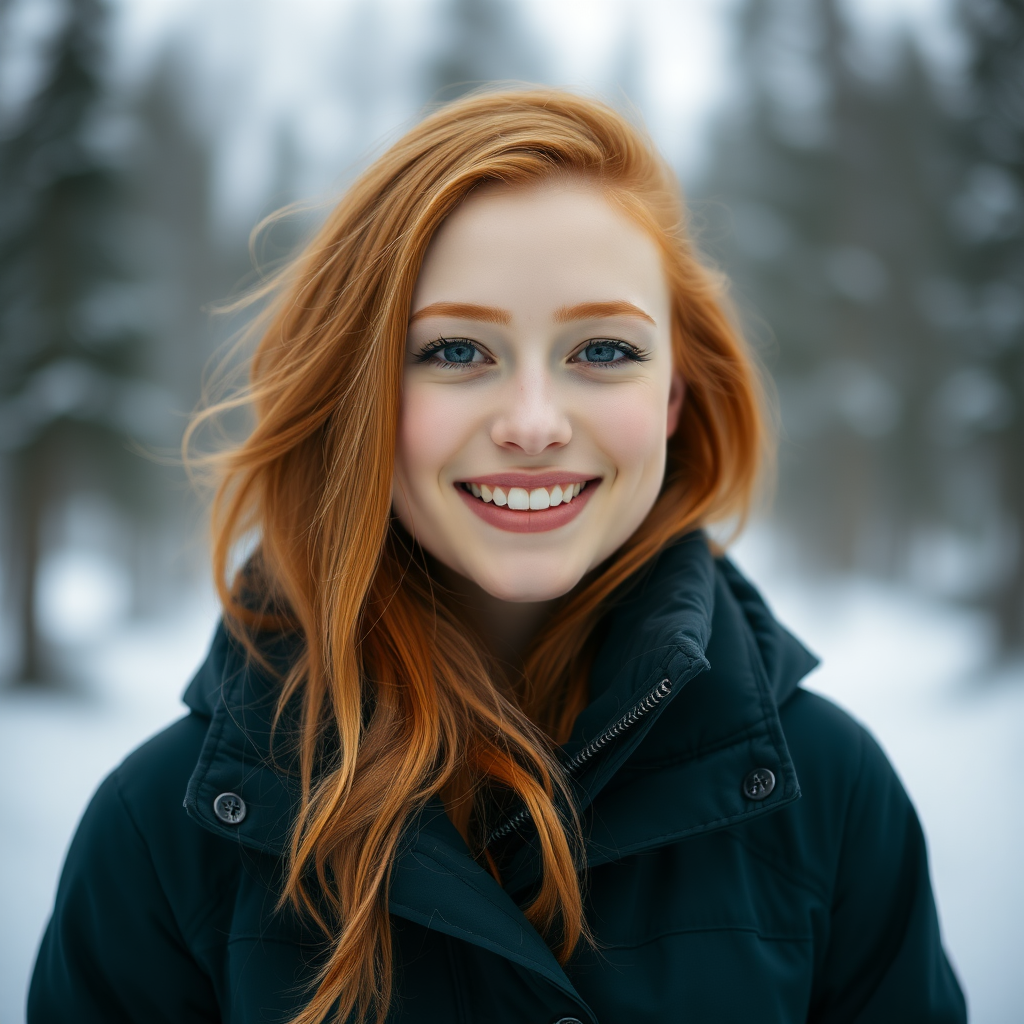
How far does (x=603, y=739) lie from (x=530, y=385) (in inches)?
14.2

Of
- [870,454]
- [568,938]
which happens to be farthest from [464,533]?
[870,454]

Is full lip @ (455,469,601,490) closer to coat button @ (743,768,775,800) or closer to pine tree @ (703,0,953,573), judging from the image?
coat button @ (743,768,775,800)

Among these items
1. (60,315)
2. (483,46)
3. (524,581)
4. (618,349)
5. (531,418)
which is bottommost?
(524,581)

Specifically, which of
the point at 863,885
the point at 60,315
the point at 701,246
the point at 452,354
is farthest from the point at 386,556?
the point at 60,315

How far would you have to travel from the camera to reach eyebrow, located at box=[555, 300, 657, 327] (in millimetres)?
847

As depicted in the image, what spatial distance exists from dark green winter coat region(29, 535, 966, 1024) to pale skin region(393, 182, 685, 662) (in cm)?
16

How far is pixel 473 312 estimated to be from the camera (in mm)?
846

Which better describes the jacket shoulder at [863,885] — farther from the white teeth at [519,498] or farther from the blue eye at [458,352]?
the blue eye at [458,352]

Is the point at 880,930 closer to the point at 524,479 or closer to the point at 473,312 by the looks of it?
the point at 524,479

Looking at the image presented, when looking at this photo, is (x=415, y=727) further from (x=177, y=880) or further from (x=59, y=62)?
(x=59, y=62)

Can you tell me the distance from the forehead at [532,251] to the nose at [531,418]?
7cm

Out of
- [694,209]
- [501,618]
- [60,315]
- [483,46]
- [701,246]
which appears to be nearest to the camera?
[501,618]

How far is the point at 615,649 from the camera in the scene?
0.97 metres

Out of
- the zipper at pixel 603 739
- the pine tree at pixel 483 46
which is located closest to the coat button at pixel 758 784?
the zipper at pixel 603 739
